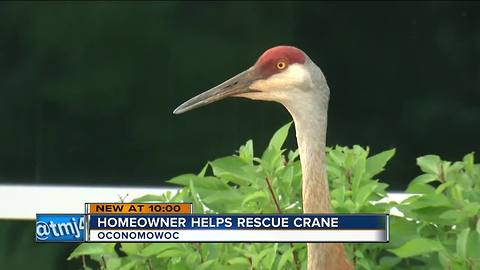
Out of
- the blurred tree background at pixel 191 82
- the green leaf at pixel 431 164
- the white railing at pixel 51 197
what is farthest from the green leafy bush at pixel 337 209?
the white railing at pixel 51 197

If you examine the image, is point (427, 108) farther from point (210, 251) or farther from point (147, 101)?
point (210, 251)

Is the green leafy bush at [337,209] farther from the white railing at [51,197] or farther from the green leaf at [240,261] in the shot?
the white railing at [51,197]

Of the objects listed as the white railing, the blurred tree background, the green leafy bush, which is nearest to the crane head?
the green leafy bush

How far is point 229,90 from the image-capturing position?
140 inches

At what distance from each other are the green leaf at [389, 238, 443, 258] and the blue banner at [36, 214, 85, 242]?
1219mm

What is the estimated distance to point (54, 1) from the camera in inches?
267

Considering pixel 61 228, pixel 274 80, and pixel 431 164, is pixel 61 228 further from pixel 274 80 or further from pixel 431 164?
pixel 431 164

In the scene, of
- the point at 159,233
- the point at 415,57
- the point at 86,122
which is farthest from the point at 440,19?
the point at 159,233

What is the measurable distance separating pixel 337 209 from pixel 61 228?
1.09 meters

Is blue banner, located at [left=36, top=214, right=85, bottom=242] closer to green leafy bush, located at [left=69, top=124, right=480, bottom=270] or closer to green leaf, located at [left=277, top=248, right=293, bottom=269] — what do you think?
green leafy bush, located at [left=69, top=124, right=480, bottom=270]

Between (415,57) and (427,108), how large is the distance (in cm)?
35

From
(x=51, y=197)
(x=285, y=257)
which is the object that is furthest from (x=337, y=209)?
(x=51, y=197)

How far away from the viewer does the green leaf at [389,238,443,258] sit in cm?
342

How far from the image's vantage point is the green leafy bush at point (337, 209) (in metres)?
3.55
